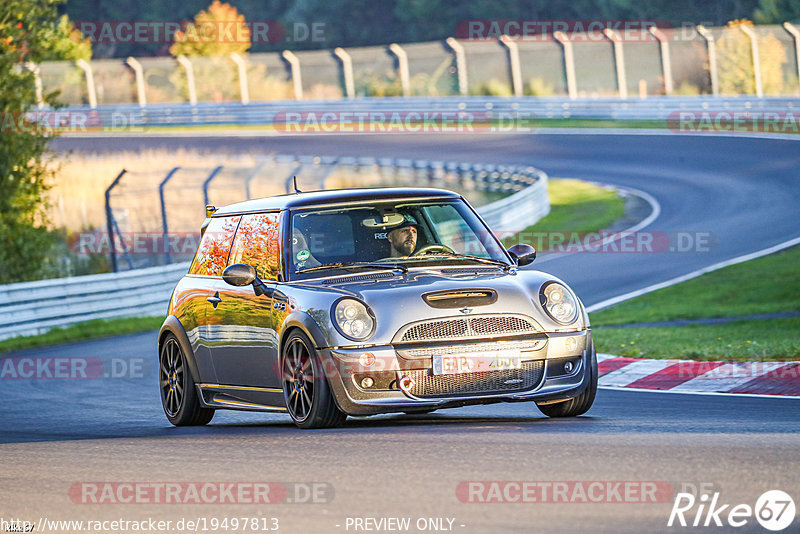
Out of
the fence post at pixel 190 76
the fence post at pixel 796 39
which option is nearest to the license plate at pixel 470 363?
the fence post at pixel 796 39

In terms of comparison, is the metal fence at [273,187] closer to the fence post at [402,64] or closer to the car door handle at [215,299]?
the fence post at [402,64]

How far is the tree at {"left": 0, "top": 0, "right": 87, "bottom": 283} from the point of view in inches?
886

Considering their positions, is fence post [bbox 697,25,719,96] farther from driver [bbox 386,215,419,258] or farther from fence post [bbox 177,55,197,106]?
driver [bbox 386,215,419,258]

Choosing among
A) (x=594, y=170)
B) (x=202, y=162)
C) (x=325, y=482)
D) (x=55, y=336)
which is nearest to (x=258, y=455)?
(x=325, y=482)

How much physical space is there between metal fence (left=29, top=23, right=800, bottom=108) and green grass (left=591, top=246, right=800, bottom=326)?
22.4 metres

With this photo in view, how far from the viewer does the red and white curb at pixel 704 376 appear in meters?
10.7

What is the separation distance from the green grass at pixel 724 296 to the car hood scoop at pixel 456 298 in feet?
28.1

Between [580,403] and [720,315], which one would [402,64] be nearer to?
[720,315]

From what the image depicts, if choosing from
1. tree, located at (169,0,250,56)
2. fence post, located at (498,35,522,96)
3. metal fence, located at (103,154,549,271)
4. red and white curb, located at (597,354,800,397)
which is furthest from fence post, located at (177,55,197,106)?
red and white curb, located at (597,354,800,397)

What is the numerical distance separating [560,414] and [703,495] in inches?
122

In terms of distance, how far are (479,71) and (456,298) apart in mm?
41432

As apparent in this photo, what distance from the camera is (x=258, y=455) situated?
298 inches

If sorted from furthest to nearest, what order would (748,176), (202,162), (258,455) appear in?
(202,162), (748,176), (258,455)

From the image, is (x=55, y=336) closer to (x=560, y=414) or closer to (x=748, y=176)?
(x=560, y=414)
